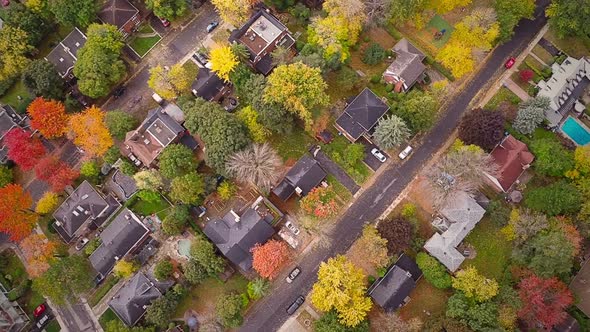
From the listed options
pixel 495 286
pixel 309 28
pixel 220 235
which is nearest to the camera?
pixel 495 286

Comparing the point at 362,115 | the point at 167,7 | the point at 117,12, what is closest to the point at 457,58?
the point at 362,115

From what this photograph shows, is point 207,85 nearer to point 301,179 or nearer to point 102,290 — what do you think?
point 301,179

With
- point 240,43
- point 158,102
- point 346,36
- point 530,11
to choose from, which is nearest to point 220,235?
point 158,102

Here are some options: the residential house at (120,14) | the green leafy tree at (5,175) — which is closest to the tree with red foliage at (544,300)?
the residential house at (120,14)

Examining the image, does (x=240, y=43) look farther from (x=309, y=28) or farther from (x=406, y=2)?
(x=406, y=2)

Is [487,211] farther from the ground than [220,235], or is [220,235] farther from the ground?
[487,211]

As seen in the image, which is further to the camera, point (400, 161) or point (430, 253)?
point (400, 161)
